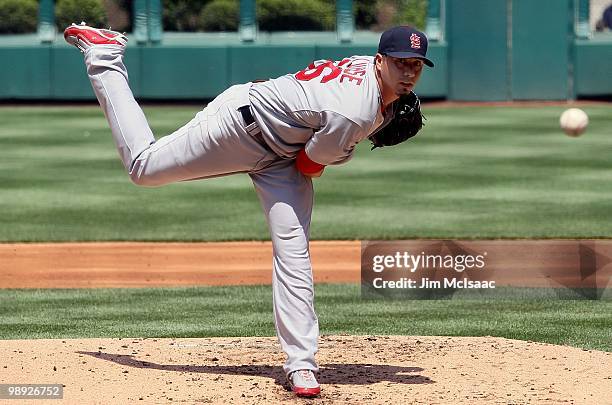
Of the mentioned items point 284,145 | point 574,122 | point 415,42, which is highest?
point 415,42

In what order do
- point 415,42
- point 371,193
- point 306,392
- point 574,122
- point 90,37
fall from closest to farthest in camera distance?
1. point 415,42
2. point 306,392
3. point 90,37
4. point 574,122
5. point 371,193

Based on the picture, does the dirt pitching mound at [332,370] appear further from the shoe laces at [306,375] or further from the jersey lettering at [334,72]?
the jersey lettering at [334,72]

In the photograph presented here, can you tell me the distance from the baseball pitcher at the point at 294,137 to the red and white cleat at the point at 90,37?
0.37m

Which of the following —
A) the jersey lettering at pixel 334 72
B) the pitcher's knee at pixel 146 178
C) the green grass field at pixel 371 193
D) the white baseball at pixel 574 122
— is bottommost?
the green grass field at pixel 371 193

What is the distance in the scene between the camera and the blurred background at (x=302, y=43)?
81.5 ft

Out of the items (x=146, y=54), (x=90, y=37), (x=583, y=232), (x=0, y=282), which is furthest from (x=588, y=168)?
(x=146, y=54)

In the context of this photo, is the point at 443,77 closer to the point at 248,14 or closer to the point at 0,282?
the point at 248,14

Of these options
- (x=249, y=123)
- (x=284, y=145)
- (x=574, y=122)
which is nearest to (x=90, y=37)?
(x=249, y=123)

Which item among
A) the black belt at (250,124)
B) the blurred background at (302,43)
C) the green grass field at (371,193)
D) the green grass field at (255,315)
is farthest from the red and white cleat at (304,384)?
Answer: the blurred background at (302,43)

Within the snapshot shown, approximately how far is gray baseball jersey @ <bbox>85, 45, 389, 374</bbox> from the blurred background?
→ 1914 cm

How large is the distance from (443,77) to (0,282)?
650 inches

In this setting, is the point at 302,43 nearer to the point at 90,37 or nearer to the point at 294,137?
the point at 90,37

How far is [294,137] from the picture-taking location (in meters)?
5.85

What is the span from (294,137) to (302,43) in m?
19.8
